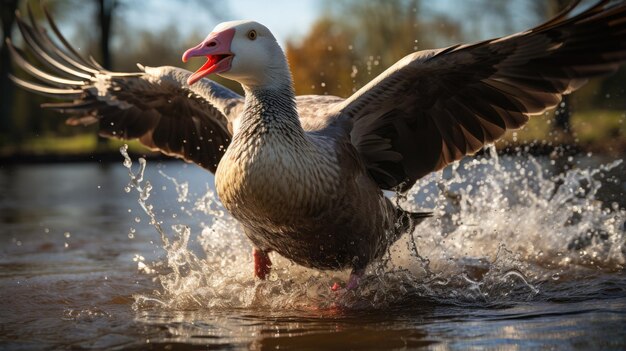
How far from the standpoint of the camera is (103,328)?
520 centimetres

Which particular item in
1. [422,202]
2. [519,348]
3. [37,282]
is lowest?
[519,348]

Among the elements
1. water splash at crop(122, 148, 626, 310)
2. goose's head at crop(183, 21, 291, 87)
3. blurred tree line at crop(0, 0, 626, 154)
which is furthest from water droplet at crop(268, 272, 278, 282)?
blurred tree line at crop(0, 0, 626, 154)

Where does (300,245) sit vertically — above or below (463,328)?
above

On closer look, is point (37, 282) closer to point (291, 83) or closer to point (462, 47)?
point (291, 83)

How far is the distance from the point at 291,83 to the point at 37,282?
290 centimetres

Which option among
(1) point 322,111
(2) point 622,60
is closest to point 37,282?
(1) point 322,111

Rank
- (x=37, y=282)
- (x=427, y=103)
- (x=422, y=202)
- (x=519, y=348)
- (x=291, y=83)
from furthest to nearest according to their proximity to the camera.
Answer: (x=422, y=202), (x=37, y=282), (x=427, y=103), (x=291, y=83), (x=519, y=348)

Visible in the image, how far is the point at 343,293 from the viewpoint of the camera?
606 cm

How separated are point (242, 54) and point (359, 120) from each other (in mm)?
1221

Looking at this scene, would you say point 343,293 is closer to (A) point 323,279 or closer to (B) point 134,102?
(A) point 323,279

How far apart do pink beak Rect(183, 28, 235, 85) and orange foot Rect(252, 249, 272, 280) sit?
1.74 m

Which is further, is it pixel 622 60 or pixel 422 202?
pixel 422 202

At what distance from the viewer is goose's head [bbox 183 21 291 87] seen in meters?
5.35

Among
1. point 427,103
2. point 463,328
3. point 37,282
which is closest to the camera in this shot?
point 463,328
